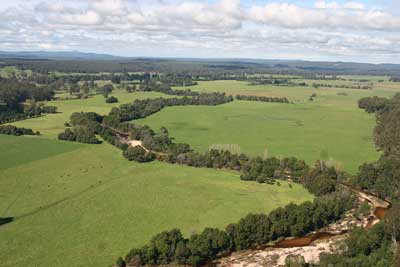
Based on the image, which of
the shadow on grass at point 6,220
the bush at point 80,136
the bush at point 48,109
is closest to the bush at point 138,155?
the bush at point 80,136

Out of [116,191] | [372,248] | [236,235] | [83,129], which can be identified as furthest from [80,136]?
[372,248]

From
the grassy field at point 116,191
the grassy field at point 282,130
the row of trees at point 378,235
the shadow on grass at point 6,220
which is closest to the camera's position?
the row of trees at point 378,235

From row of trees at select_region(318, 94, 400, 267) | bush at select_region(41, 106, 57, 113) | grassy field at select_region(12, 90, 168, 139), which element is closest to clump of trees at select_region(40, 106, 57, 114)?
bush at select_region(41, 106, 57, 113)

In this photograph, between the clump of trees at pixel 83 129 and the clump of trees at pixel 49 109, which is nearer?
the clump of trees at pixel 83 129

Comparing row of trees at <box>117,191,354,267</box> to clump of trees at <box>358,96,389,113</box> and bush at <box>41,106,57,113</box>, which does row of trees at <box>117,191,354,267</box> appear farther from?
bush at <box>41,106,57,113</box>

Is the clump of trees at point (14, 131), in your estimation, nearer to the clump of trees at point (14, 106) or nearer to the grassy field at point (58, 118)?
the grassy field at point (58, 118)

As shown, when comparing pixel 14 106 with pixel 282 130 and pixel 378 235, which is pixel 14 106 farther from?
pixel 378 235
